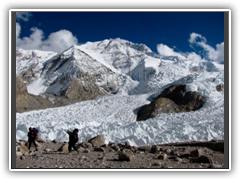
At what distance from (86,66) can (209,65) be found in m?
28.7

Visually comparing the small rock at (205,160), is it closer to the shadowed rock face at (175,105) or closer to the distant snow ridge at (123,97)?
the distant snow ridge at (123,97)

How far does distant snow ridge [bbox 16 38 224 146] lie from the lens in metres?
8.58

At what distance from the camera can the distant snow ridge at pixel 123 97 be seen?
858cm

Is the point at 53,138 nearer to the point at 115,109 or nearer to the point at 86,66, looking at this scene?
the point at 115,109

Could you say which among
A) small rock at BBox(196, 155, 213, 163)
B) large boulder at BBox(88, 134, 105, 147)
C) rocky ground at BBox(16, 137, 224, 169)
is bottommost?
large boulder at BBox(88, 134, 105, 147)

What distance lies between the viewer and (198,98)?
17891 mm

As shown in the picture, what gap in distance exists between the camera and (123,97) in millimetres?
23016

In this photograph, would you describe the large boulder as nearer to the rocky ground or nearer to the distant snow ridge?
the distant snow ridge

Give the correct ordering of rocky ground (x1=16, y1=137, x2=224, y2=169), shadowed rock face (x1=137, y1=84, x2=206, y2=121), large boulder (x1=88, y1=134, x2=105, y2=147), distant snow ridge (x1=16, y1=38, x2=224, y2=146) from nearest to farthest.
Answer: rocky ground (x1=16, y1=137, x2=224, y2=169) → large boulder (x1=88, y1=134, x2=105, y2=147) → distant snow ridge (x1=16, y1=38, x2=224, y2=146) → shadowed rock face (x1=137, y1=84, x2=206, y2=121)

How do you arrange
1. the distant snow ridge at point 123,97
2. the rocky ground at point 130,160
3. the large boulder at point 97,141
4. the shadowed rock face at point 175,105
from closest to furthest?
the rocky ground at point 130,160 < the large boulder at point 97,141 < the distant snow ridge at point 123,97 < the shadowed rock face at point 175,105

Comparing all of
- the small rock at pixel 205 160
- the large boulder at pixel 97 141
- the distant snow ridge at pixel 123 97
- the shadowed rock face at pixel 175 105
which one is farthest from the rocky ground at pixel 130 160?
the shadowed rock face at pixel 175 105

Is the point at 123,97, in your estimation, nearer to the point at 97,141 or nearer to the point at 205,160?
the point at 97,141

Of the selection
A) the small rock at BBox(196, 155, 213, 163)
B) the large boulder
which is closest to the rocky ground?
the small rock at BBox(196, 155, 213, 163)
